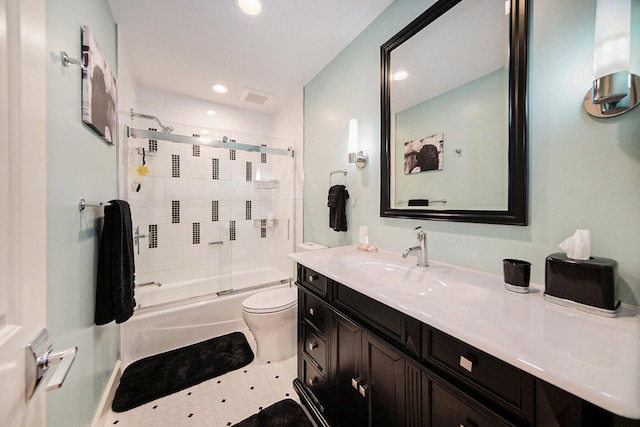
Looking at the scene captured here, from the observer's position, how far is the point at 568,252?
753mm

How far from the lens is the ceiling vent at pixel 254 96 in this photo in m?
2.50

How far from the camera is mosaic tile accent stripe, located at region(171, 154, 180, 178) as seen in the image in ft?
8.42

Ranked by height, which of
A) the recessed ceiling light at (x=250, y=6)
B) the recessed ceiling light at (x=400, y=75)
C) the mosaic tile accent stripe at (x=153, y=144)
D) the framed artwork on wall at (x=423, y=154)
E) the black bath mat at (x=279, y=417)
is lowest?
the black bath mat at (x=279, y=417)

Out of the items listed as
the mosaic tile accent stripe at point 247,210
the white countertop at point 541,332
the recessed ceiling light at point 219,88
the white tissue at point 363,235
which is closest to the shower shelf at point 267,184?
the mosaic tile accent stripe at point 247,210

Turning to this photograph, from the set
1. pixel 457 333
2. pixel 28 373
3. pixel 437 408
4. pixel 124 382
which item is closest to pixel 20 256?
pixel 28 373

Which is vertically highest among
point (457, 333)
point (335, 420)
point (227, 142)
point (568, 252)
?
point (227, 142)

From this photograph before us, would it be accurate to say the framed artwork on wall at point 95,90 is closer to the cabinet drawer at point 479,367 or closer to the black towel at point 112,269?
the black towel at point 112,269

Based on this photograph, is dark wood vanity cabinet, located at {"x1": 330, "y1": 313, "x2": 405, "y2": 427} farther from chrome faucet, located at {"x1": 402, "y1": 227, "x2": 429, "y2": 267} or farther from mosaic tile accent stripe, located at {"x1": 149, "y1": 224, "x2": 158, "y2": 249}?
mosaic tile accent stripe, located at {"x1": 149, "y1": 224, "x2": 158, "y2": 249}

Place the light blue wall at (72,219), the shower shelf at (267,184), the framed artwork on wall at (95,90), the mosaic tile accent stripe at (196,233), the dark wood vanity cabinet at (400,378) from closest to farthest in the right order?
the dark wood vanity cabinet at (400,378)
the light blue wall at (72,219)
the framed artwork on wall at (95,90)
the mosaic tile accent stripe at (196,233)
the shower shelf at (267,184)

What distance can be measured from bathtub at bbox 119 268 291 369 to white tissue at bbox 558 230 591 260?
88.1 inches

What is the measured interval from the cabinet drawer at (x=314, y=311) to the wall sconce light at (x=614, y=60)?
4.31ft

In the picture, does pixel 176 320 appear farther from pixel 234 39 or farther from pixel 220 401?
pixel 234 39

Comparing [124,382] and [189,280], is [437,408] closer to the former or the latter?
[124,382]

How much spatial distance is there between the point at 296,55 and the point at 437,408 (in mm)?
2342
